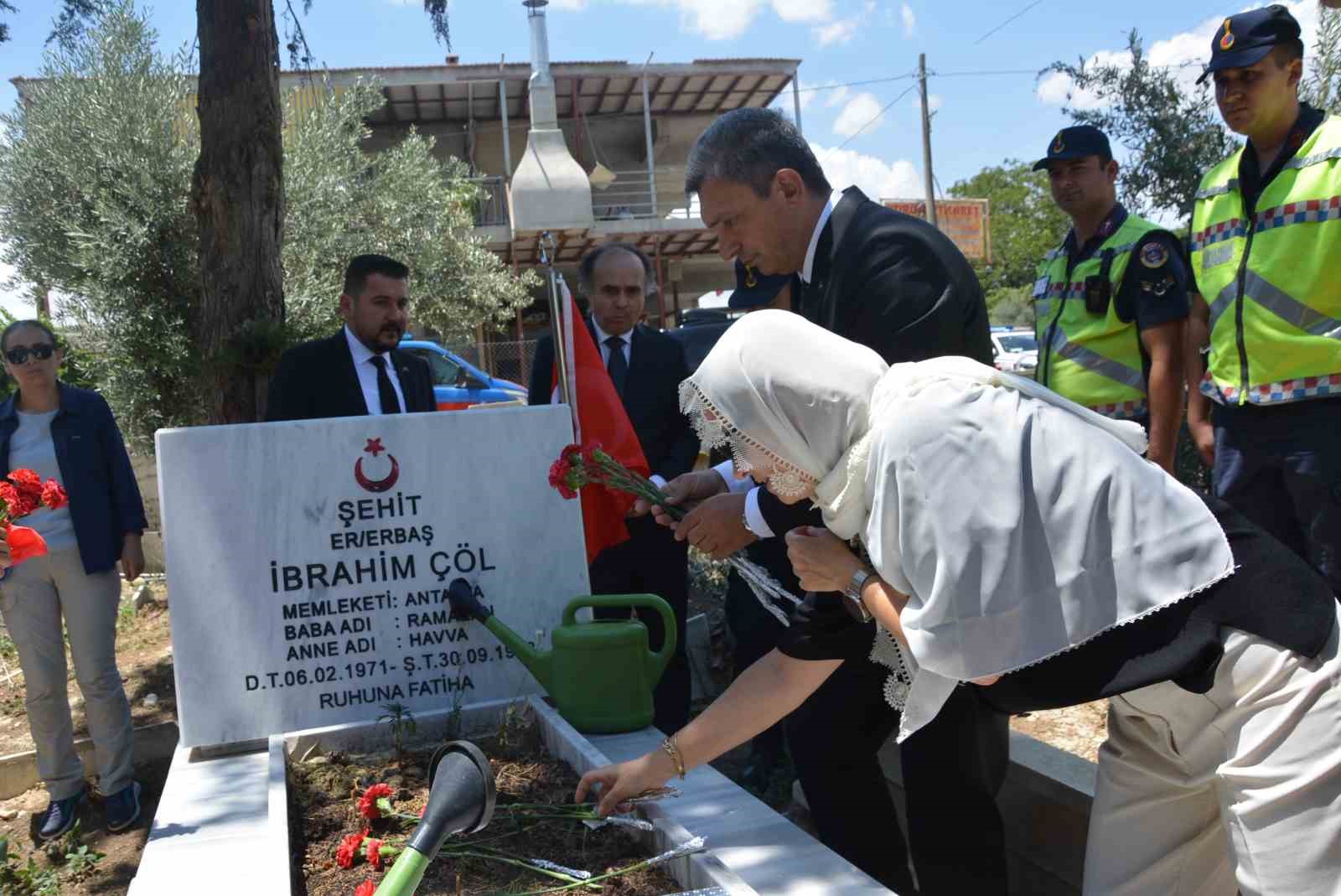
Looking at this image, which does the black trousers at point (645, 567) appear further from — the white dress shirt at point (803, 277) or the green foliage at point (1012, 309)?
the green foliage at point (1012, 309)

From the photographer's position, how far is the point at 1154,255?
3.55m

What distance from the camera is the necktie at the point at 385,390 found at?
445 cm

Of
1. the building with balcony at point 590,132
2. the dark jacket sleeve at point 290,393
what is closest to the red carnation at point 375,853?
the dark jacket sleeve at point 290,393

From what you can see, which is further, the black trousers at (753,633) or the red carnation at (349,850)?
the black trousers at (753,633)

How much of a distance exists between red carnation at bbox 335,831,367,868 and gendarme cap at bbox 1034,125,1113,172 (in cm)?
301

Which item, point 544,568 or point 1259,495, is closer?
point 1259,495

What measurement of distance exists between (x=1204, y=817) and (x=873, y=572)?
0.71 metres

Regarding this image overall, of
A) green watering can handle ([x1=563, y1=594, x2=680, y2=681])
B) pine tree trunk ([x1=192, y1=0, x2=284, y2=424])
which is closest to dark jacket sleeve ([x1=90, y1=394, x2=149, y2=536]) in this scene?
pine tree trunk ([x1=192, y1=0, x2=284, y2=424])

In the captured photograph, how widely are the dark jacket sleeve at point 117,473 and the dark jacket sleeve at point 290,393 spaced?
0.80 m

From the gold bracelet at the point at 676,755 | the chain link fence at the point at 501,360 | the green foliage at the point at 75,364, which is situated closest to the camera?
the gold bracelet at the point at 676,755

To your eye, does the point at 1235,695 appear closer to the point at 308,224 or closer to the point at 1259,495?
the point at 1259,495

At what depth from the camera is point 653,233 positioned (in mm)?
22172

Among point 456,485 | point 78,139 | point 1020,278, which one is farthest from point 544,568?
point 1020,278

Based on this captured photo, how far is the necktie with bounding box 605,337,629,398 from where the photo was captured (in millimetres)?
4633
